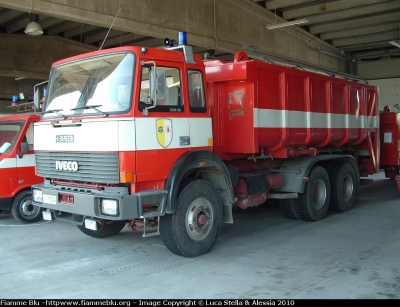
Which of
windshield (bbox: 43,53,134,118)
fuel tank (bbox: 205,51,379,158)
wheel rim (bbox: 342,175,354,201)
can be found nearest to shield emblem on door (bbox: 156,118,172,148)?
windshield (bbox: 43,53,134,118)

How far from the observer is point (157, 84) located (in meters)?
5.45

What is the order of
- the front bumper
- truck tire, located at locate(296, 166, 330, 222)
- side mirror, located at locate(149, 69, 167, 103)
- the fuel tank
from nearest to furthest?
the front bumper
side mirror, located at locate(149, 69, 167, 103)
the fuel tank
truck tire, located at locate(296, 166, 330, 222)

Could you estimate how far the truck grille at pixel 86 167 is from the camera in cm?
536

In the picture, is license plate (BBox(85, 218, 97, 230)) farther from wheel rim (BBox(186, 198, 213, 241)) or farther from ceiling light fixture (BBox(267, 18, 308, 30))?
ceiling light fixture (BBox(267, 18, 308, 30))

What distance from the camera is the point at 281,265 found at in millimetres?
5719

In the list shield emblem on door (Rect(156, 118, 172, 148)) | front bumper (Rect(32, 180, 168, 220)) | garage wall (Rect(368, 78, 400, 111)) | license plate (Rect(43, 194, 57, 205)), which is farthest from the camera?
garage wall (Rect(368, 78, 400, 111))

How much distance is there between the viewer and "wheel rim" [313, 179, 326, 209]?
28.7 feet

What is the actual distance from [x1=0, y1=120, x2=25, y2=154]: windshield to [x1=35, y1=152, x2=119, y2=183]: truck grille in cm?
269

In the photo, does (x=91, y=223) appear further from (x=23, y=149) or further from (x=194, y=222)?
(x=23, y=149)

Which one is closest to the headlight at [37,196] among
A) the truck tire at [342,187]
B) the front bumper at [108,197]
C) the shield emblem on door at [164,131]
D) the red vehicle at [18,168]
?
the front bumper at [108,197]

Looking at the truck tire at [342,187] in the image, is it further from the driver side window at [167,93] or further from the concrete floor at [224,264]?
the driver side window at [167,93]

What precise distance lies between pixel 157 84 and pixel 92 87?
0.96 meters

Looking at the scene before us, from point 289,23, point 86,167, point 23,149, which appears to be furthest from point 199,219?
point 289,23

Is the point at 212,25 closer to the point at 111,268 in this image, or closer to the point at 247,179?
the point at 247,179
